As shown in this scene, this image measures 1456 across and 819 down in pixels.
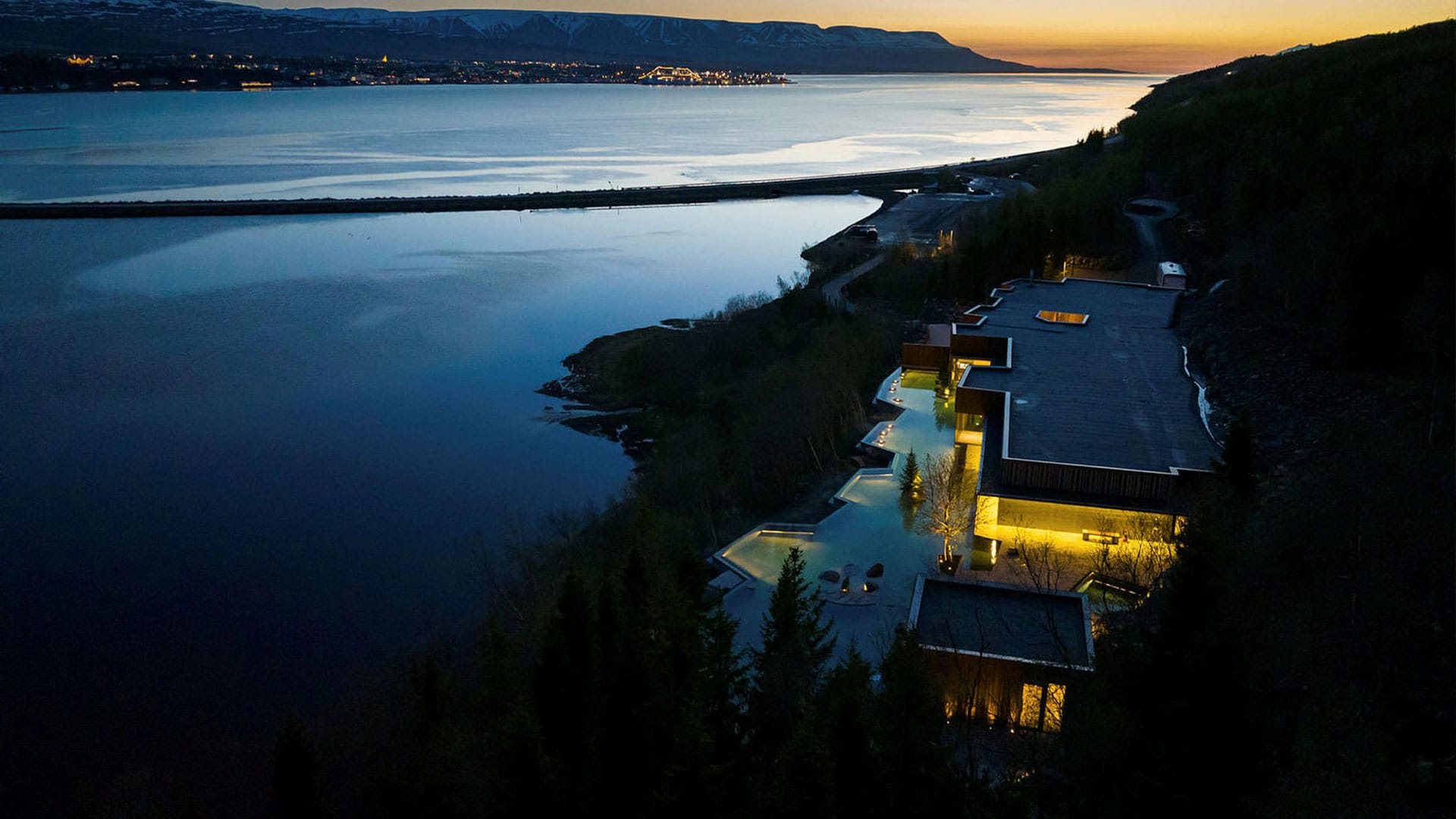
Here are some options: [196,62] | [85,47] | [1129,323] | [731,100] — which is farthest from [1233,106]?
[85,47]

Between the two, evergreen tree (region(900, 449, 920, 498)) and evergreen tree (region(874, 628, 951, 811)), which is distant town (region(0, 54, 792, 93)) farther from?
evergreen tree (region(874, 628, 951, 811))

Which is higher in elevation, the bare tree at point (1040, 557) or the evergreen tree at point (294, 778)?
the bare tree at point (1040, 557)

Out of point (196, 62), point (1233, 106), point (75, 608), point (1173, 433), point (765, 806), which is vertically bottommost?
point (75, 608)

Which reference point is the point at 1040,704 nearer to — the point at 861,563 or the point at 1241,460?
the point at 861,563

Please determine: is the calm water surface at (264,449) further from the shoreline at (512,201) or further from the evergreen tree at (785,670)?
the evergreen tree at (785,670)

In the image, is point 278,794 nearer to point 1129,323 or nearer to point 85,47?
point 1129,323

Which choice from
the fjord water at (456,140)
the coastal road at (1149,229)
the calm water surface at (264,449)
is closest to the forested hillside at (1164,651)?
the calm water surface at (264,449)

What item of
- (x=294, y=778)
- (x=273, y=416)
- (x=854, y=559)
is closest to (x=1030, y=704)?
(x=854, y=559)
